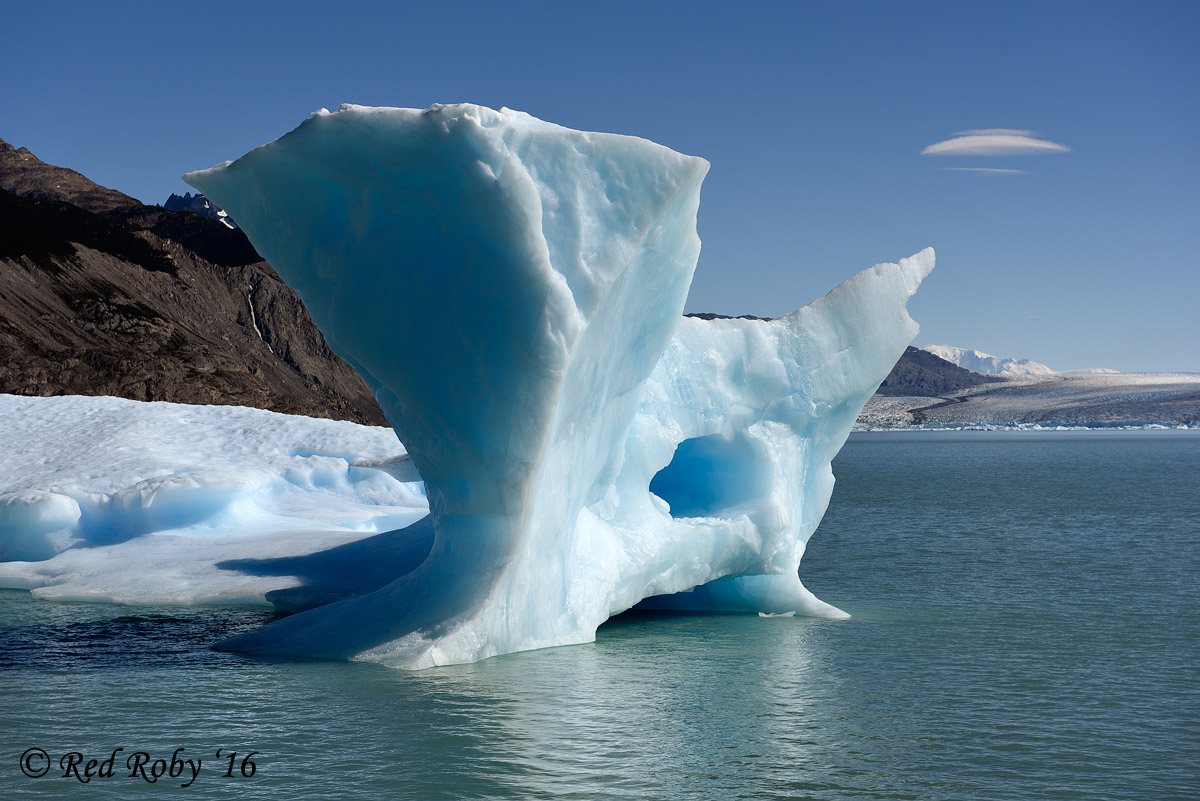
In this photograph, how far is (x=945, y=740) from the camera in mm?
6156

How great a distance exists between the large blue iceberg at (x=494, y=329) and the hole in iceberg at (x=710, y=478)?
89cm

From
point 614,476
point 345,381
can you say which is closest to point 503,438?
point 614,476

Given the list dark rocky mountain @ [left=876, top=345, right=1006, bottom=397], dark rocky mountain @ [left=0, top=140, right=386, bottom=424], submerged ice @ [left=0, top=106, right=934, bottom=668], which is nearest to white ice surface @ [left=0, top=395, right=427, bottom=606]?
submerged ice @ [left=0, top=106, right=934, bottom=668]

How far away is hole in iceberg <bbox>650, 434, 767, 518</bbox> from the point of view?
10.4 meters

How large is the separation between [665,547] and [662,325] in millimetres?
1991

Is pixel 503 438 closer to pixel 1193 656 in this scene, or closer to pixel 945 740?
pixel 945 740

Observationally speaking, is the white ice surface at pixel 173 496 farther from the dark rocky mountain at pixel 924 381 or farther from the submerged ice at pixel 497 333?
the dark rocky mountain at pixel 924 381

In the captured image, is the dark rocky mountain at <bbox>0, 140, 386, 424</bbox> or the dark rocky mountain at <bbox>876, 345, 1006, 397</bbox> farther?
the dark rocky mountain at <bbox>876, 345, 1006, 397</bbox>

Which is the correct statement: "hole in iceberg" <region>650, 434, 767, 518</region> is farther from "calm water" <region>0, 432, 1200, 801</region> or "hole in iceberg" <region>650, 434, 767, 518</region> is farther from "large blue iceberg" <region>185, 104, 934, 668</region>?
"calm water" <region>0, 432, 1200, 801</region>

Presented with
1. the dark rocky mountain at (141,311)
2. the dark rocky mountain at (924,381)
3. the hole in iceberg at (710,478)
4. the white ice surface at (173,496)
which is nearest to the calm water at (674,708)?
the white ice surface at (173,496)

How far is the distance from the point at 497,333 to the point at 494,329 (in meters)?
0.04

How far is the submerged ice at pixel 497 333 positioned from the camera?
23.6 ft

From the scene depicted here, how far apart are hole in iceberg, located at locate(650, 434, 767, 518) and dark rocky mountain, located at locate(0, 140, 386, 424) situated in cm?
4119

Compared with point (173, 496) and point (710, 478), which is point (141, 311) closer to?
point (173, 496)
